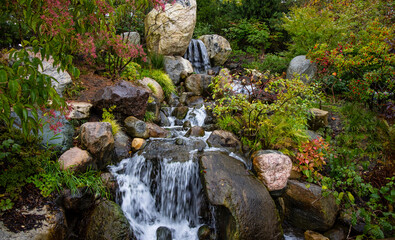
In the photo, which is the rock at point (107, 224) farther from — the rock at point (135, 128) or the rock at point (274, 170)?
the rock at point (274, 170)

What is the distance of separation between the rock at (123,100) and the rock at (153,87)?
1.28 metres

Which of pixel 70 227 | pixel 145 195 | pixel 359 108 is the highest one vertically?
pixel 359 108

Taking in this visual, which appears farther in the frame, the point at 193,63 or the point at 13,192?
the point at 193,63

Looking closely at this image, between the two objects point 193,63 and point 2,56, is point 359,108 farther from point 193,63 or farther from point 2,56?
point 2,56

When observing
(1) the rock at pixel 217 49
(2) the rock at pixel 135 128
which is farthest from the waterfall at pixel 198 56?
(2) the rock at pixel 135 128

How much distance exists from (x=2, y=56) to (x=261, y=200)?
6522 millimetres

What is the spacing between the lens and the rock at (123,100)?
17.1ft

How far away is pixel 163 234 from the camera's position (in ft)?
12.0

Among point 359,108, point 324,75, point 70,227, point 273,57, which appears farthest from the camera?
point 273,57

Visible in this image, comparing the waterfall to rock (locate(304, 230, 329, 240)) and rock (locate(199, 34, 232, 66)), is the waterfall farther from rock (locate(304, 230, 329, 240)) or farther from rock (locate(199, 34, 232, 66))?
rock (locate(304, 230, 329, 240))

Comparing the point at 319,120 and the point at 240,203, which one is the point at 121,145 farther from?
the point at 319,120

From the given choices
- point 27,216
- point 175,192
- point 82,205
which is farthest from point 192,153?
point 27,216

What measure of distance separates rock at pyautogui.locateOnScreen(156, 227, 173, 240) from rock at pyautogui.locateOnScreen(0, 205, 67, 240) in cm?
143

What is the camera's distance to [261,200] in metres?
3.54
